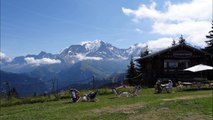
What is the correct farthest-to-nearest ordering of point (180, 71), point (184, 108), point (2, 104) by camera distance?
point (180, 71) → point (2, 104) → point (184, 108)

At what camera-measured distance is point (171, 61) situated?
5112 centimetres

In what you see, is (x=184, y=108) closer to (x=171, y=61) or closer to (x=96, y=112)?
(x=96, y=112)

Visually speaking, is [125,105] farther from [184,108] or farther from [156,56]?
[156,56]

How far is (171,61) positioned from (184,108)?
30.2 meters

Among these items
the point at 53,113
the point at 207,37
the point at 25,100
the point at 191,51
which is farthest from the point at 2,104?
the point at 207,37

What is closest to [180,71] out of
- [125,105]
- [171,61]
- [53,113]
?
[171,61]

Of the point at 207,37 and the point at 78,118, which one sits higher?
the point at 207,37

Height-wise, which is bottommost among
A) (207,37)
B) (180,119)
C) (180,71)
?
(180,119)

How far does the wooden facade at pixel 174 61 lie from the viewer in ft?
164

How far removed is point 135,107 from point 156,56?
28669mm

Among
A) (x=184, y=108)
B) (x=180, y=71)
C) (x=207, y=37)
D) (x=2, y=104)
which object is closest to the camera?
(x=184, y=108)

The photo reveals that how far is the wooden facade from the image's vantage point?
164ft

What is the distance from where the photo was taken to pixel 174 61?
51156 mm

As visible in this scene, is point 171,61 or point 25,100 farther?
point 171,61
